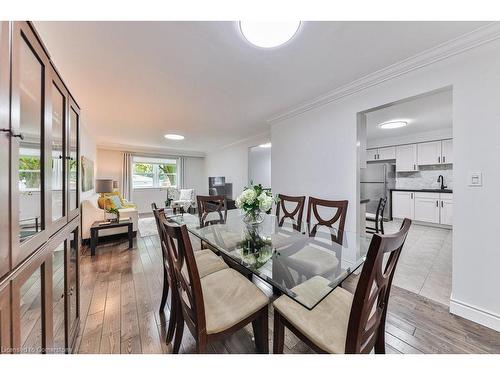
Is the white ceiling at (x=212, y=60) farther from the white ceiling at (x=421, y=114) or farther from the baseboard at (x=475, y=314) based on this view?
the baseboard at (x=475, y=314)

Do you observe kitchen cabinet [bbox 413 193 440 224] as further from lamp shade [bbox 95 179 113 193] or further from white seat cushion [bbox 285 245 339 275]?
lamp shade [bbox 95 179 113 193]

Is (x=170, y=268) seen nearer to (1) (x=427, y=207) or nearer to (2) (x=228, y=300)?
(2) (x=228, y=300)

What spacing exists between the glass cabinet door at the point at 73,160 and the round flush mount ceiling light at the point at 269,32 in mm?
1309

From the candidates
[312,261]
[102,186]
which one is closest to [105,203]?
[102,186]

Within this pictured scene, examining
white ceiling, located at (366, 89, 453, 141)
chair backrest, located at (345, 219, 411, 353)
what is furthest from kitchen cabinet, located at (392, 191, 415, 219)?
chair backrest, located at (345, 219, 411, 353)

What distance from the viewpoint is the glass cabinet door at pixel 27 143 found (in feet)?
2.06

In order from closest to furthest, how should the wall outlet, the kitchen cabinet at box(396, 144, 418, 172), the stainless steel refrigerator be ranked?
the wall outlet
the kitchen cabinet at box(396, 144, 418, 172)
the stainless steel refrigerator

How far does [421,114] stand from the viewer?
3381mm

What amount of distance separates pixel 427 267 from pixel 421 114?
255 cm

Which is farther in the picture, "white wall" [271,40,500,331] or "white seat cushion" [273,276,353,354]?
"white wall" [271,40,500,331]

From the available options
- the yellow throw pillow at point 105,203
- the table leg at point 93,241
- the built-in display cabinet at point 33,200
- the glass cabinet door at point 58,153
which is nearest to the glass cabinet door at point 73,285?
the built-in display cabinet at point 33,200

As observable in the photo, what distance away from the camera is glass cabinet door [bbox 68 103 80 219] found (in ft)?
4.15

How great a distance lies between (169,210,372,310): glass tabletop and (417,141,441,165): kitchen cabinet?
4317 millimetres
